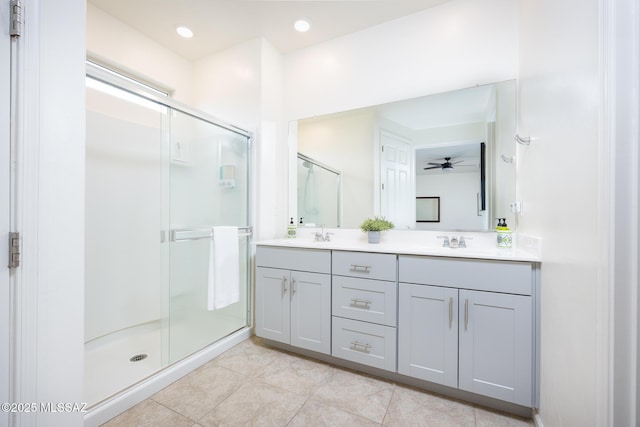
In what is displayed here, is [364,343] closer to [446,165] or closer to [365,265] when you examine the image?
[365,265]

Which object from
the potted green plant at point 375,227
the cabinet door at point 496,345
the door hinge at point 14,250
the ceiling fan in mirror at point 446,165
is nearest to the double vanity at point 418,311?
the cabinet door at point 496,345

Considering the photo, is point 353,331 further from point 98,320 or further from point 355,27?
point 355,27

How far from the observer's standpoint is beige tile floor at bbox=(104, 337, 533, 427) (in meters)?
1.32

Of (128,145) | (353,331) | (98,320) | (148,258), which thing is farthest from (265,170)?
(98,320)

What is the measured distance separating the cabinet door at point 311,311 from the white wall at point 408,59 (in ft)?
4.98

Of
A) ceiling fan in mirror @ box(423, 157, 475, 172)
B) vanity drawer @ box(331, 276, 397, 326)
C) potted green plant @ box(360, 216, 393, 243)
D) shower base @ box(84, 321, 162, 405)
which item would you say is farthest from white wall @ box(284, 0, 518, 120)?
shower base @ box(84, 321, 162, 405)

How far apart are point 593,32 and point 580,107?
0.22 meters

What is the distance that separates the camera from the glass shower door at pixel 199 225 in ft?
5.90

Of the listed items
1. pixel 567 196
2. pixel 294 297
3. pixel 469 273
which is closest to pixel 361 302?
pixel 294 297

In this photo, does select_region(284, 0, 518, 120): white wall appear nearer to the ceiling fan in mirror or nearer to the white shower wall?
the ceiling fan in mirror

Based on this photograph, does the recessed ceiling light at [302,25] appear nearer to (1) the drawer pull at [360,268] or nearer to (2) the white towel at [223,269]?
(2) the white towel at [223,269]

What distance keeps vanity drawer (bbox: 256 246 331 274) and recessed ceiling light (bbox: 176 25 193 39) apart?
6.64 ft

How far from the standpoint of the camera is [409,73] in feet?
6.75

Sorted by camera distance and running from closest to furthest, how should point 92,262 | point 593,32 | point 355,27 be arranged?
point 593,32 → point 92,262 → point 355,27
